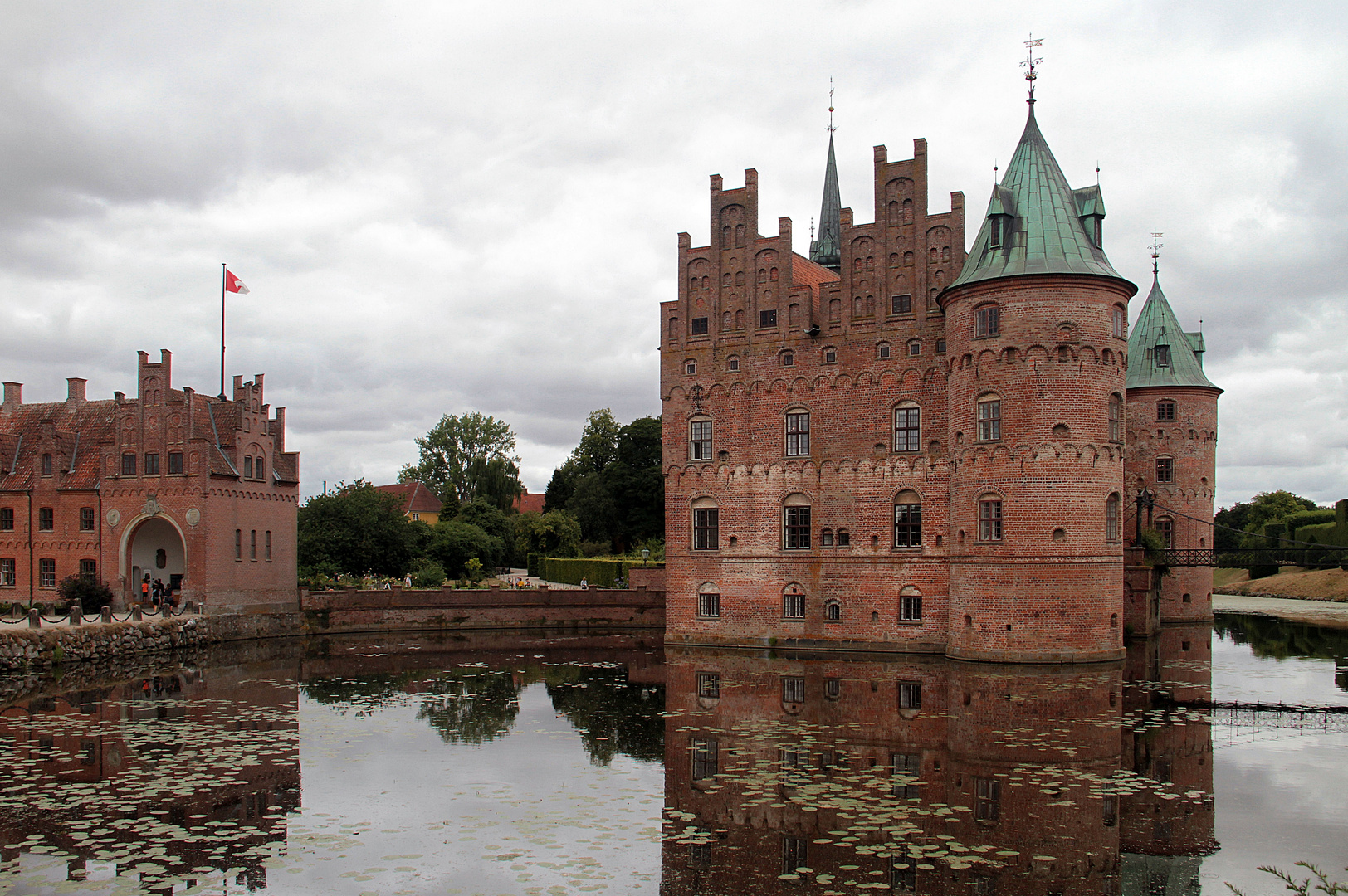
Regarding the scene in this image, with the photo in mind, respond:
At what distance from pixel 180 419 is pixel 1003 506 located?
27.6 metres

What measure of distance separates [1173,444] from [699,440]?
20.1 meters

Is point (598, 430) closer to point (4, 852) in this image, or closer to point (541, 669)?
point (541, 669)

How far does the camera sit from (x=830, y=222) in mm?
46844

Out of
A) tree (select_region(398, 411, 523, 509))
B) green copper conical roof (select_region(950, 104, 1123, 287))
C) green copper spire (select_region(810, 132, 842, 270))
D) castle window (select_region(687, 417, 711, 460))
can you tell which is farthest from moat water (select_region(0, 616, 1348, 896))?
tree (select_region(398, 411, 523, 509))

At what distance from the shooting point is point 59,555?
37406 mm

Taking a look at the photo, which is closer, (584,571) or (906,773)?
(906,773)

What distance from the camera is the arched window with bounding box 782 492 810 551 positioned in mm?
30422

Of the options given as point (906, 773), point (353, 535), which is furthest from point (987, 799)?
point (353, 535)

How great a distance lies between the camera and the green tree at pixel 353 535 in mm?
44312

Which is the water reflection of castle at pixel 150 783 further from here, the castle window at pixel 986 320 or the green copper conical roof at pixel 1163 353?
the green copper conical roof at pixel 1163 353

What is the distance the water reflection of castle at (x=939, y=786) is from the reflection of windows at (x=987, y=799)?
0.04 m

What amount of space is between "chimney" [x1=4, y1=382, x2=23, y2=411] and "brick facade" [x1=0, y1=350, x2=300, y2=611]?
7.38 ft

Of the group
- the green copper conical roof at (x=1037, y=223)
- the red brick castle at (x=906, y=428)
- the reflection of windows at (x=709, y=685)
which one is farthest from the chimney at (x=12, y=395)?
the green copper conical roof at (x=1037, y=223)

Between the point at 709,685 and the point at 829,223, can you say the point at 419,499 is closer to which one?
the point at 829,223
